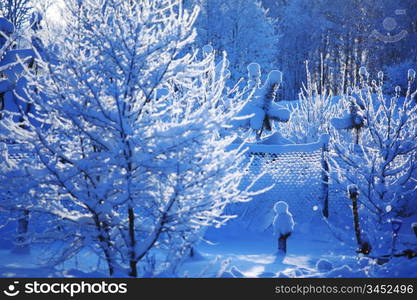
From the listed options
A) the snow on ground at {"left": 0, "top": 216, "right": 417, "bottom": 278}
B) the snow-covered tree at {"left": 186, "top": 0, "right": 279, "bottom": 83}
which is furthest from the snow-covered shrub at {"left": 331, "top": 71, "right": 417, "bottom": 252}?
the snow-covered tree at {"left": 186, "top": 0, "right": 279, "bottom": 83}

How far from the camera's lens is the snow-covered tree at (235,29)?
27.6 metres

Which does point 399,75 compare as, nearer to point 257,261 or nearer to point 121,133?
point 257,261

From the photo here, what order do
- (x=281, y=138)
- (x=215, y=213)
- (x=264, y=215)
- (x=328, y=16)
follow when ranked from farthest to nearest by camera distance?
1. (x=328, y=16)
2. (x=281, y=138)
3. (x=264, y=215)
4. (x=215, y=213)

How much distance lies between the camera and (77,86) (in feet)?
13.2

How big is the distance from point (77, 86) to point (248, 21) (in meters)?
25.4

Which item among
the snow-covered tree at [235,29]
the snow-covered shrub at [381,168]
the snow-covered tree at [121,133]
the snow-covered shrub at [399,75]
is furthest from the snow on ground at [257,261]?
the snow-covered tree at [235,29]

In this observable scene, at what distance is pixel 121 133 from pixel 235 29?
25.2 metres

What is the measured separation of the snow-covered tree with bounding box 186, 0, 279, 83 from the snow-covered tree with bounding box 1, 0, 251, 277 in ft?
77.4

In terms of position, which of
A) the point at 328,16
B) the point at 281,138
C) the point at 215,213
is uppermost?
the point at 328,16

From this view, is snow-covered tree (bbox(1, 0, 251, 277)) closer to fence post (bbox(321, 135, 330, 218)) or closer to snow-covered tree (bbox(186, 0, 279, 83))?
fence post (bbox(321, 135, 330, 218))

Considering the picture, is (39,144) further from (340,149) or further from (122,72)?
(340,149)

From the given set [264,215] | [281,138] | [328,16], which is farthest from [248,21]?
[264,215]

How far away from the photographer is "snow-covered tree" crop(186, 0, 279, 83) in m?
27.6

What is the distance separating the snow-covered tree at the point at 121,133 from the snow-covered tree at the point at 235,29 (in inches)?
928
